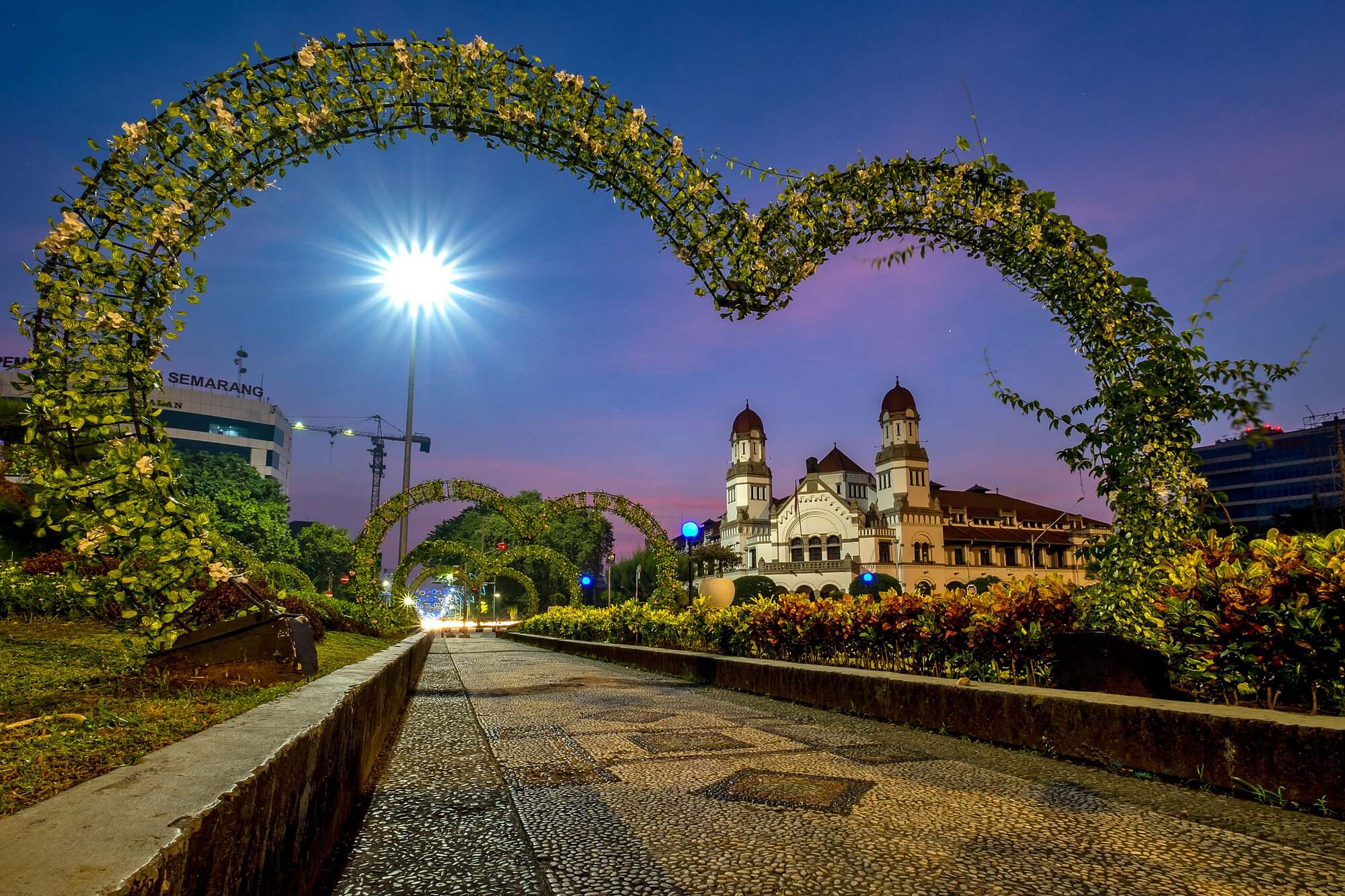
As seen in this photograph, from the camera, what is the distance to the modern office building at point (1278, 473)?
10731 centimetres

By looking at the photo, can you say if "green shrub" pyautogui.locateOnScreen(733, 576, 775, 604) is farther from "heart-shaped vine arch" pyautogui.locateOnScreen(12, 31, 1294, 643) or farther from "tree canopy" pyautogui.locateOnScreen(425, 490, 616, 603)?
"heart-shaped vine arch" pyautogui.locateOnScreen(12, 31, 1294, 643)

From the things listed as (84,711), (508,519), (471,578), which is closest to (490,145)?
(84,711)

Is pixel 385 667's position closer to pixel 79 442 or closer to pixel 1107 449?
pixel 79 442

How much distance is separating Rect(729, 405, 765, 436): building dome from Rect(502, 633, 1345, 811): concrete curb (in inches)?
3228

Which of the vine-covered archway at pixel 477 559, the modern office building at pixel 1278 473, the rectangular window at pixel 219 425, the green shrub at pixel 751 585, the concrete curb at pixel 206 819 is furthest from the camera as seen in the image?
the modern office building at pixel 1278 473

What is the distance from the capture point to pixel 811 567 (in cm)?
7712

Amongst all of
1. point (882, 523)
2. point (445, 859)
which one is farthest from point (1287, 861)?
point (882, 523)

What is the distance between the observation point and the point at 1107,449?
17.8 ft

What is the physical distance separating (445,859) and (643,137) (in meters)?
4.13

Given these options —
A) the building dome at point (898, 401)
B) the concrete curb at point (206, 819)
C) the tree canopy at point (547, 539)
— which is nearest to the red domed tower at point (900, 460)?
the building dome at point (898, 401)

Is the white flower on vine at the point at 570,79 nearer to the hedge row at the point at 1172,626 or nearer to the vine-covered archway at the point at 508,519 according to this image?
the hedge row at the point at 1172,626

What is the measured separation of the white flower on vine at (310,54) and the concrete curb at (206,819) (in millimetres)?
3291

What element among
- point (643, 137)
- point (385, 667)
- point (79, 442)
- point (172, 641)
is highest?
point (643, 137)

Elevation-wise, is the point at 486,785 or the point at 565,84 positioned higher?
the point at 565,84
